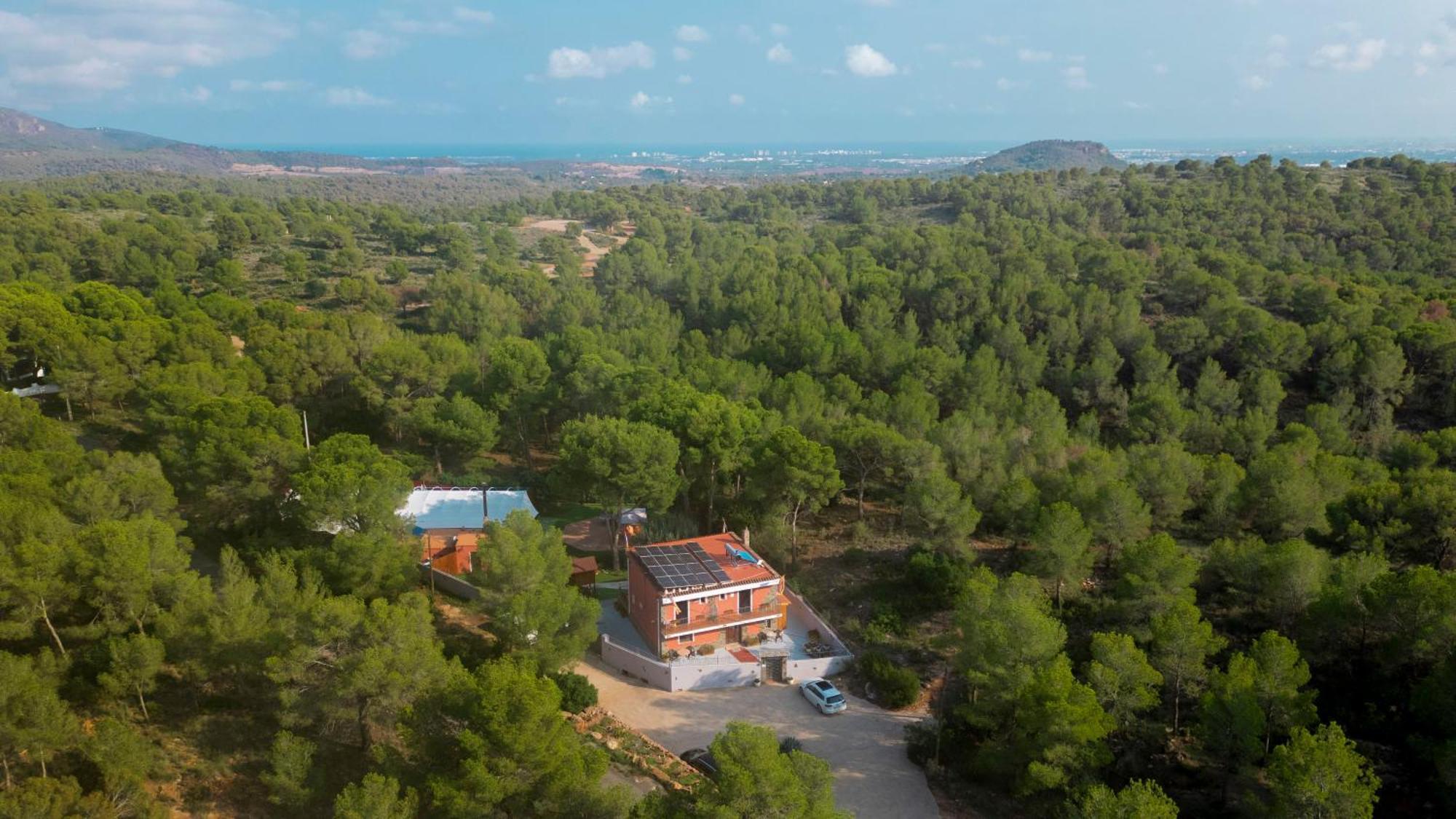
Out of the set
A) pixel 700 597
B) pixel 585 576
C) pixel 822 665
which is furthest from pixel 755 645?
pixel 585 576

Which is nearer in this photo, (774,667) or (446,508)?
(774,667)

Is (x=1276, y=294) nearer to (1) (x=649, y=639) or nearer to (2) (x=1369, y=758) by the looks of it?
(2) (x=1369, y=758)

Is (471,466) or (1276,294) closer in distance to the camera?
(471,466)

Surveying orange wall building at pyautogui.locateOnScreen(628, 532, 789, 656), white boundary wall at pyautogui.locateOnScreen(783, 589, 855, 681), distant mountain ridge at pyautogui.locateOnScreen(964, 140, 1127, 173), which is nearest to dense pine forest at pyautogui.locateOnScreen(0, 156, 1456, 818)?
white boundary wall at pyautogui.locateOnScreen(783, 589, 855, 681)

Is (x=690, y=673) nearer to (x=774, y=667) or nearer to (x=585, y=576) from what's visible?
(x=774, y=667)

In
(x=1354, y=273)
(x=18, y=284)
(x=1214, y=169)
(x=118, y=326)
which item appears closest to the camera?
(x=118, y=326)

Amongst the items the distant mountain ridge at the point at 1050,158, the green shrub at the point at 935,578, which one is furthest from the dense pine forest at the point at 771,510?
the distant mountain ridge at the point at 1050,158

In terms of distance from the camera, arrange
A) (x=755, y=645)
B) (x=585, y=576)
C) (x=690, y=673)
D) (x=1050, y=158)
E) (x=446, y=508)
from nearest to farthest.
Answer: (x=690, y=673) → (x=755, y=645) → (x=585, y=576) → (x=446, y=508) → (x=1050, y=158)

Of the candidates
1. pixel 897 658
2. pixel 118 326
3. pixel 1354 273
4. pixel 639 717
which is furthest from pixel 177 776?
pixel 1354 273
